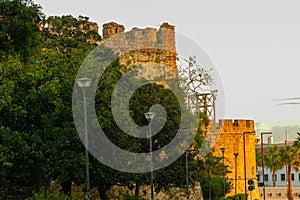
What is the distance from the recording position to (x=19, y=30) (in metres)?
30.8

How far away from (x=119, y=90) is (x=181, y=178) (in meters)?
7.87

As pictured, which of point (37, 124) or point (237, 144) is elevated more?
point (37, 124)

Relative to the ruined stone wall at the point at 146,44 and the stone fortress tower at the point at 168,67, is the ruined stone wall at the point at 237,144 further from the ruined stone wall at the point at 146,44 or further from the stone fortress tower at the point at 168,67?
the ruined stone wall at the point at 146,44

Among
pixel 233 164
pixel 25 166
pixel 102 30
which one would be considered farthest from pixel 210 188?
pixel 25 166

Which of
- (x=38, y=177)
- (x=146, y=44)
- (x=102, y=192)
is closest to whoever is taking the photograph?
(x=38, y=177)

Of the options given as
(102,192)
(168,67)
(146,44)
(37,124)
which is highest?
(146,44)

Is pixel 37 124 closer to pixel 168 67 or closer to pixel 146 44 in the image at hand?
pixel 168 67

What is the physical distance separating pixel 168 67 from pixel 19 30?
1375cm

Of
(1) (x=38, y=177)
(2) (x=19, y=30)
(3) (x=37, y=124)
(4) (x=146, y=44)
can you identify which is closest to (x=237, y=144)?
(4) (x=146, y=44)

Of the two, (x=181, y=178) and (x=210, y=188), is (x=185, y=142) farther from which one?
(x=210, y=188)

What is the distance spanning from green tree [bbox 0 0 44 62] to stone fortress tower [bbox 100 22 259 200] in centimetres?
590

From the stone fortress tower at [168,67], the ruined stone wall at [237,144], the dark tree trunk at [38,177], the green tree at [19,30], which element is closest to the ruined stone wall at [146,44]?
the stone fortress tower at [168,67]

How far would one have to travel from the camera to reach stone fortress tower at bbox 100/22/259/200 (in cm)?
4172

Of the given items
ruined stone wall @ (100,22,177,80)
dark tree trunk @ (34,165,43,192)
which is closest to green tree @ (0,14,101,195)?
dark tree trunk @ (34,165,43,192)
